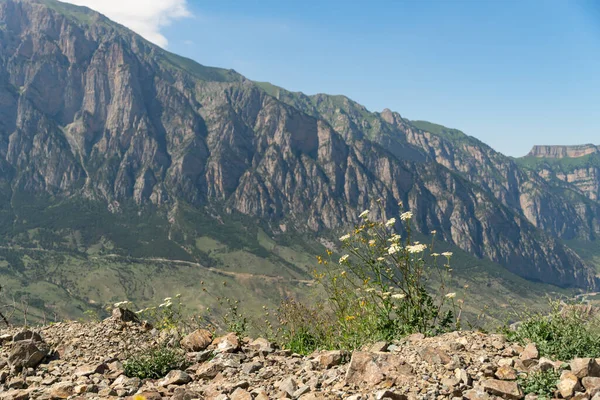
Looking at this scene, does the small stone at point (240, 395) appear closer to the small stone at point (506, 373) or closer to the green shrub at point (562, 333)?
the small stone at point (506, 373)

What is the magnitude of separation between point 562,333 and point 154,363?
921cm

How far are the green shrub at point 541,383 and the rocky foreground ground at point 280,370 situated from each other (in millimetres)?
145

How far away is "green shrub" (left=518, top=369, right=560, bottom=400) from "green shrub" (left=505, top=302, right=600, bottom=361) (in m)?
1.29

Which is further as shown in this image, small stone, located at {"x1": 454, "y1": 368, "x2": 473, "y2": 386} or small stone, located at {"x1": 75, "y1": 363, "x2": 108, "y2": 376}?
small stone, located at {"x1": 75, "y1": 363, "x2": 108, "y2": 376}

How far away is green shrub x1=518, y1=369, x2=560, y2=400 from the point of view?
7.50m

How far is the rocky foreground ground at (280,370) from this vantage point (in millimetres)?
7637

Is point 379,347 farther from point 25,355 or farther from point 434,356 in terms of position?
point 25,355

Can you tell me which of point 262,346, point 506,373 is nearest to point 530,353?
point 506,373

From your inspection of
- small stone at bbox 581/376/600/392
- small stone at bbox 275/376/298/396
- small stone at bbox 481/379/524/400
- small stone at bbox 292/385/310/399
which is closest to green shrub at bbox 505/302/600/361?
small stone at bbox 581/376/600/392

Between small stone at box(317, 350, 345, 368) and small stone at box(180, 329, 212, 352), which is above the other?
small stone at box(317, 350, 345, 368)

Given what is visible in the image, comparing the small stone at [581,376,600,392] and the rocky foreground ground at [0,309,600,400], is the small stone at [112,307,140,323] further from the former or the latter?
the small stone at [581,376,600,392]

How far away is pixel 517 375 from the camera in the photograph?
26.4 feet

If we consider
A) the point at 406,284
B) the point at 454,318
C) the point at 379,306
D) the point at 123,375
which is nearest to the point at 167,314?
the point at 123,375

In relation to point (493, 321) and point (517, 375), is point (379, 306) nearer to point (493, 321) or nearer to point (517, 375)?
point (493, 321)
